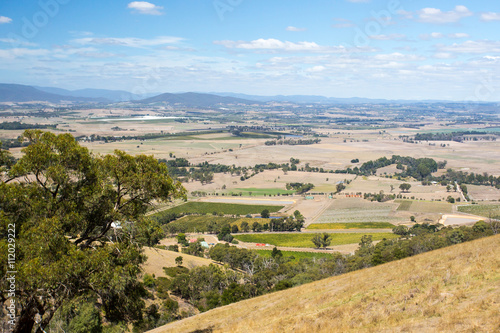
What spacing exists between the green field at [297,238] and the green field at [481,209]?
2561cm

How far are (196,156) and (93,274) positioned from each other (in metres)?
151

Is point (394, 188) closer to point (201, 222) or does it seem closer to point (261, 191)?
point (261, 191)

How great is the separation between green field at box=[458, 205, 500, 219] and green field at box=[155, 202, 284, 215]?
4233 cm

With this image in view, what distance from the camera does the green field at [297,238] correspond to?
68875 mm

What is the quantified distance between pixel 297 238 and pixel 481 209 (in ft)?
150

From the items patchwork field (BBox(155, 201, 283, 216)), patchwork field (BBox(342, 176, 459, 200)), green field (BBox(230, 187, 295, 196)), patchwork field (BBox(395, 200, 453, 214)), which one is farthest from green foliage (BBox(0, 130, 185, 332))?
patchwork field (BBox(342, 176, 459, 200))

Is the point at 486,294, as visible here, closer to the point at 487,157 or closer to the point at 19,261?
the point at 19,261

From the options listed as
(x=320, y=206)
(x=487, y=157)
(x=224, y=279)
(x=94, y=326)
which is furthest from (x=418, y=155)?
(x=94, y=326)

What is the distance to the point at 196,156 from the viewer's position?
528 feet

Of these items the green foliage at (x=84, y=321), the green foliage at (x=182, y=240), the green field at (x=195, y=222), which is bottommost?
the green field at (x=195, y=222)

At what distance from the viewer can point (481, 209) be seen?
86.6 meters

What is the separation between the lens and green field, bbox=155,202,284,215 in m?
92.6

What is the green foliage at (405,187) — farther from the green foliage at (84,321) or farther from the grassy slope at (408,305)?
the green foliage at (84,321)

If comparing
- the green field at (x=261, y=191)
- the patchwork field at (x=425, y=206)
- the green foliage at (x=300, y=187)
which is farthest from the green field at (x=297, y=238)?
the green foliage at (x=300, y=187)
